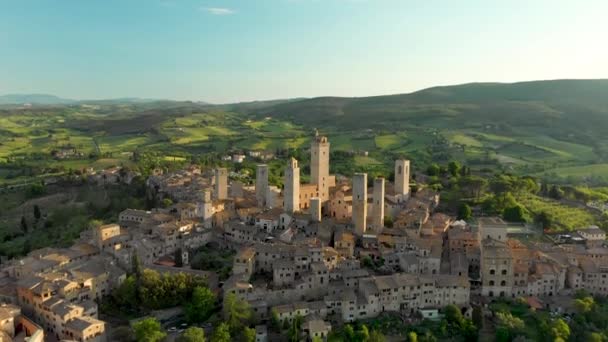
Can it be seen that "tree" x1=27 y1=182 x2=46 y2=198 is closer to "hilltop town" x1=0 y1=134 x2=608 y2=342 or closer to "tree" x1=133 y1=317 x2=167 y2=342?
"hilltop town" x1=0 y1=134 x2=608 y2=342

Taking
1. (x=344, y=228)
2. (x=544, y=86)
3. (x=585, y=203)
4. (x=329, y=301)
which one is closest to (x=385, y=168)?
(x=585, y=203)

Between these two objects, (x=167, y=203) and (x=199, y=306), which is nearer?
(x=199, y=306)

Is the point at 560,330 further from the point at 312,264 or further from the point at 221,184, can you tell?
the point at 221,184

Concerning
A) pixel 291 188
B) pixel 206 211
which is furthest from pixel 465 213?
pixel 206 211

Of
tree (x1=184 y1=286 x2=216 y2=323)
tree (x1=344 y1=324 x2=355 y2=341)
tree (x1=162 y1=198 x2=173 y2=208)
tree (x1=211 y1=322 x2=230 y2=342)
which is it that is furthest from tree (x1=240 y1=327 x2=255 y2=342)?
tree (x1=162 y1=198 x2=173 y2=208)

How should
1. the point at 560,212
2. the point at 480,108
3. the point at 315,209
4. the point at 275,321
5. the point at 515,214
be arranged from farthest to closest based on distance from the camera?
the point at 480,108, the point at 560,212, the point at 515,214, the point at 315,209, the point at 275,321

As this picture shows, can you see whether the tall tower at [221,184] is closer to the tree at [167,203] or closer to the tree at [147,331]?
the tree at [167,203]

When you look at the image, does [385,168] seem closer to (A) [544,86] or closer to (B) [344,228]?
(B) [344,228]
